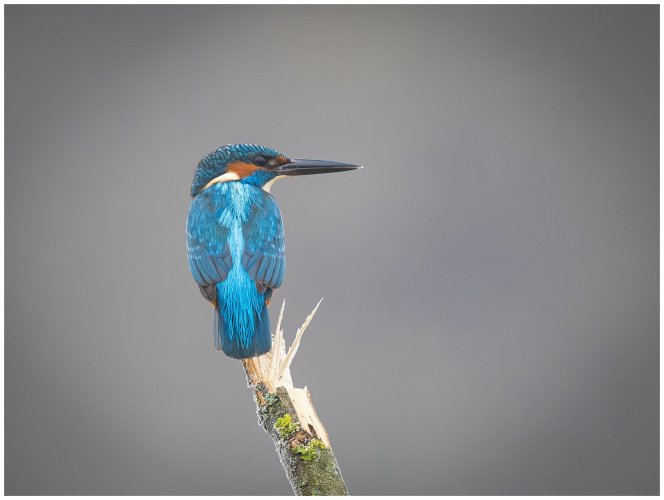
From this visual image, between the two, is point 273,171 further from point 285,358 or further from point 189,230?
point 285,358

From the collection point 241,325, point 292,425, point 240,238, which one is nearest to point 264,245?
point 240,238

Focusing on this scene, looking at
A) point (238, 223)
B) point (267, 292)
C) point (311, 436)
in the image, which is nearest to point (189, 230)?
point (238, 223)

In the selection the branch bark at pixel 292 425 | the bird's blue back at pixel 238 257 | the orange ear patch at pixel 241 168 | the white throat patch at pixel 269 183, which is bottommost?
the branch bark at pixel 292 425

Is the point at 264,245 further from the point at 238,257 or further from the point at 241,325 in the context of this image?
the point at 241,325

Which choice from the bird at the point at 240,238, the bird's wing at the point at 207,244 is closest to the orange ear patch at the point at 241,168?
the bird at the point at 240,238

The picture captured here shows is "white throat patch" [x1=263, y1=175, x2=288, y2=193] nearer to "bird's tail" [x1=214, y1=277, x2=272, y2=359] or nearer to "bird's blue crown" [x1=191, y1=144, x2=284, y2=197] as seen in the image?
"bird's blue crown" [x1=191, y1=144, x2=284, y2=197]

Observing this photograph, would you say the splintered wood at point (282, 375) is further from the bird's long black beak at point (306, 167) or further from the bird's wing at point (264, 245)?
the bird's long black beak at point (306, 167)
